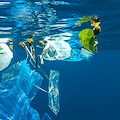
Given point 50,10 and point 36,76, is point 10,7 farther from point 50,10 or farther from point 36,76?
point 36,76

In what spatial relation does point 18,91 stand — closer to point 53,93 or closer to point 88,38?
point 53,93

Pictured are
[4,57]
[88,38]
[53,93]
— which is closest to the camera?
[88,38]

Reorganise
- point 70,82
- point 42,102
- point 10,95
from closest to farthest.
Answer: point 10,95
point 42,102
point 70,82

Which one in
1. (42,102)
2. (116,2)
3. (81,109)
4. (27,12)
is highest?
(116,2)

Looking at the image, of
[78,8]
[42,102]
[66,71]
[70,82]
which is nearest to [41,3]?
[78,8]

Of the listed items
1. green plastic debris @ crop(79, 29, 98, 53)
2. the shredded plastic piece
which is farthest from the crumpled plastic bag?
green plastic debris @ crop(79, 29, 98, 53)

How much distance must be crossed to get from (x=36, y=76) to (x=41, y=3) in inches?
170

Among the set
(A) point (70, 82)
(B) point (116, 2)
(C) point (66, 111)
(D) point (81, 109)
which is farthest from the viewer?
(A) point (70, 82)

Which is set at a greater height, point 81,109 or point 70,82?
point 70,82

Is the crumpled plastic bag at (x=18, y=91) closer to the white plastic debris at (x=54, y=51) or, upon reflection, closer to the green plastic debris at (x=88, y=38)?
the white plastic debris at (x=54, y=51)

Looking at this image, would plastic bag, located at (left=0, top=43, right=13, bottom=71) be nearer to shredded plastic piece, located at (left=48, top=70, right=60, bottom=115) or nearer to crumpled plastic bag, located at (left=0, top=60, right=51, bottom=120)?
crumpled plastic bag, located at (left=0, top=60, right=51, bottom=120)

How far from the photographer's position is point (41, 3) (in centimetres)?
572

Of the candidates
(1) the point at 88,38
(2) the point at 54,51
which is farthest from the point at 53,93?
(1) the point at 88,38

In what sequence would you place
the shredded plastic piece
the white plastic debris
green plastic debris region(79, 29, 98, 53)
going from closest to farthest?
green plastic debris region(79, 29, 98, 53), the white plastic debris, the shredded plastic piece
